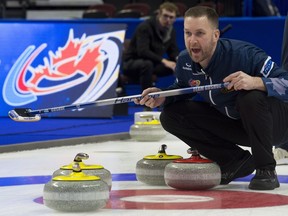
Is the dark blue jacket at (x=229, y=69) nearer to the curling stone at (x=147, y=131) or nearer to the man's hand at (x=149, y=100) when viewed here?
the man's hand at (x=149, y=100)

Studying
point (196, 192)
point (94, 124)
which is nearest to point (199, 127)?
point (196, 192)

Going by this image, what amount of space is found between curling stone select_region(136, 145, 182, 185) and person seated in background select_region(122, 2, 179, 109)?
6.82 m

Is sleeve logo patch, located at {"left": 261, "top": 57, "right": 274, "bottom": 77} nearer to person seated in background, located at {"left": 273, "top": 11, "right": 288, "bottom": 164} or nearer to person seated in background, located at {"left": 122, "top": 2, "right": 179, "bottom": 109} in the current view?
person seated in background, located at {"left": 273, "top": 11, "right": 288, "bottom": 164}

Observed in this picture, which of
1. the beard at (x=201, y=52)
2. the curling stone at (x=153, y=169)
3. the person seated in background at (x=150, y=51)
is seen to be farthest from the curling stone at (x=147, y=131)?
the person seated in background at (x=150, y=51)

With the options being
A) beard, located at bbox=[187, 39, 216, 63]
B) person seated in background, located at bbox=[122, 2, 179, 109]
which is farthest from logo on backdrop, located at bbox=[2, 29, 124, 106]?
beard, located at bbox=[187, 39, 216, 63]

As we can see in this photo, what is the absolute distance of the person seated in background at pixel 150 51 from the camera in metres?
11.2

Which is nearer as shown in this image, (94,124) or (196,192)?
(196,192)

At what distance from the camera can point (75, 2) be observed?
1792 cm

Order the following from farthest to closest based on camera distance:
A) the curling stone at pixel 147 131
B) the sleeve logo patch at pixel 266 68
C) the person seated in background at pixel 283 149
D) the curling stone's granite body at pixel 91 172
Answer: the curling stone at pixel 147 131 → the person seated in background at pixel 283 149 → the sleeve logo patch at pixel 266 68 → the curling stone's granite body at pixel 91 172

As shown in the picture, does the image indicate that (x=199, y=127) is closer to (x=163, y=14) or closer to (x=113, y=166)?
(x=113, y=166)

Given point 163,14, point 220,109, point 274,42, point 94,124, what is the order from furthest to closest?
1. point 274,42
2. point 163,14
3. point 94,124
4. point 220,109

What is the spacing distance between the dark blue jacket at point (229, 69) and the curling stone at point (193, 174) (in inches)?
12.7

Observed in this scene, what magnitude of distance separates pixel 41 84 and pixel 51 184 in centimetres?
584

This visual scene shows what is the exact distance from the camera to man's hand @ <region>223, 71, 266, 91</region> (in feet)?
13.0
